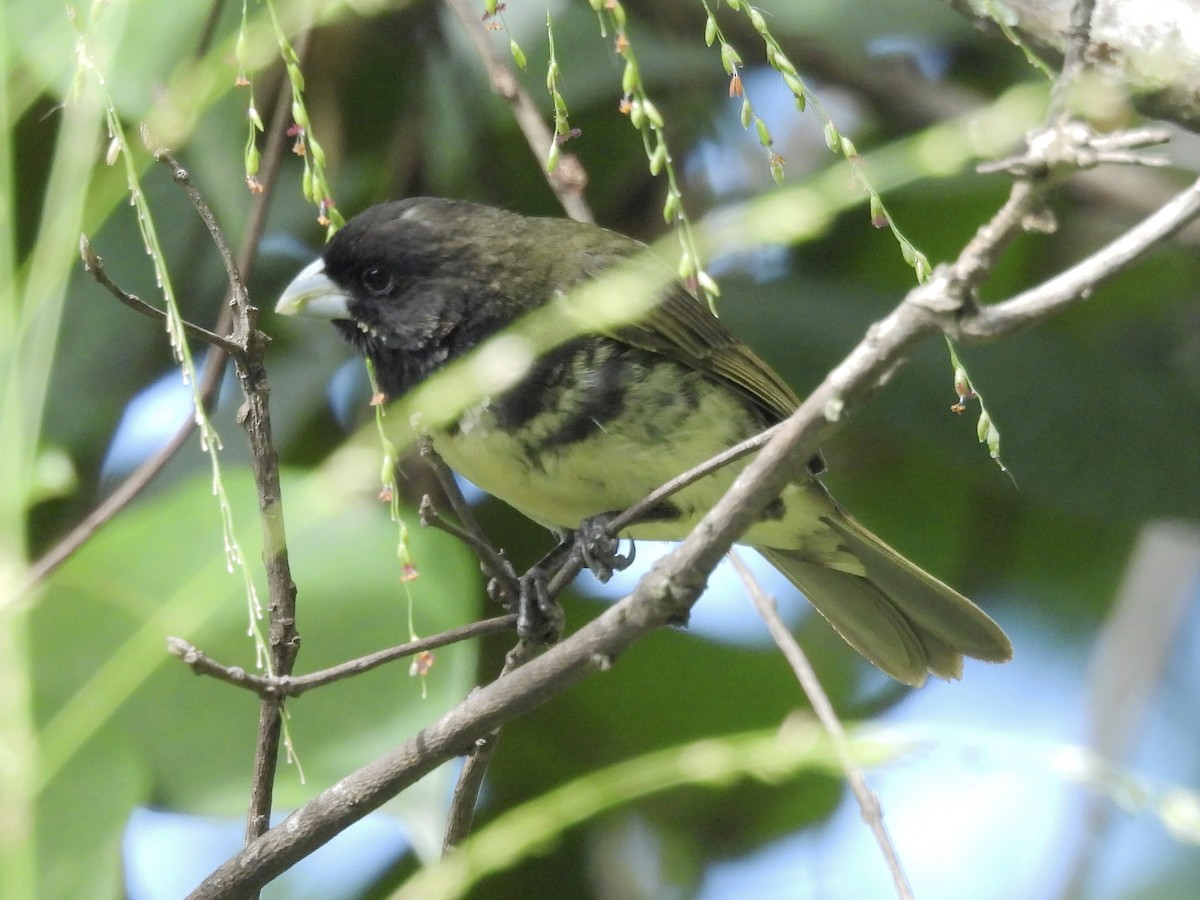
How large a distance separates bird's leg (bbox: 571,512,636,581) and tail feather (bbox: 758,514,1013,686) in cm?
60

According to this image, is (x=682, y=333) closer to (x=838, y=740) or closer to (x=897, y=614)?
(x=897, y=614)

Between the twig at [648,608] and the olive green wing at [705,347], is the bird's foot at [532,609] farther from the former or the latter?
the olive green wing at [705,347]

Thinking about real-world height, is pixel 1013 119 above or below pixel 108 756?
below

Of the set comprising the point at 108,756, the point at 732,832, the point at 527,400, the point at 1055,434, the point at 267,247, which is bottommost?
the point at 108,756

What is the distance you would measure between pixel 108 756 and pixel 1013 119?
138 cm

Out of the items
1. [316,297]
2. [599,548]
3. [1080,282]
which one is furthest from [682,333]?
[1080,282]

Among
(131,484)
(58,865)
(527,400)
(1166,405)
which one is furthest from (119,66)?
(1166,405)

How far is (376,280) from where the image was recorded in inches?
105

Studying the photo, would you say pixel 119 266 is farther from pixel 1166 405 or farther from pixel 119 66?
pixel 1166 405

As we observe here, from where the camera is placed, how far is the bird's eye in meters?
2.66

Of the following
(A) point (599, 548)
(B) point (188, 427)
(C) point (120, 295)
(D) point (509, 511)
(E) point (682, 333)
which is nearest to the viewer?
(C) point (120, 295)

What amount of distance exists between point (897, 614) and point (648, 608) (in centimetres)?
164

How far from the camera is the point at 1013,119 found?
778mm

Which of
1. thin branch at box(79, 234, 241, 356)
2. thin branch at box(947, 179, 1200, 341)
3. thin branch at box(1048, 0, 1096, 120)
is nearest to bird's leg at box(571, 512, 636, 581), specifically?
thin branch at box(79, 234, 241, 356)
